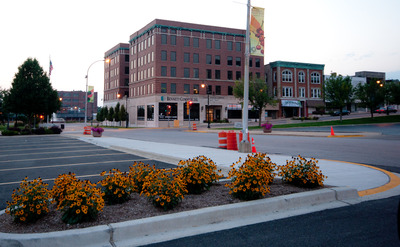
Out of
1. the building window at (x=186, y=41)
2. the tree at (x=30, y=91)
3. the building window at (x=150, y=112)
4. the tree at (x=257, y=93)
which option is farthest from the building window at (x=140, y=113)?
the tree at (x=30, y=91)

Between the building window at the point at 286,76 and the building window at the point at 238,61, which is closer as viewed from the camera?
the building window at the point at 238,61

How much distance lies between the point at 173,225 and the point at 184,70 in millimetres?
58076

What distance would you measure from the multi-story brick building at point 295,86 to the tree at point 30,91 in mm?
50064

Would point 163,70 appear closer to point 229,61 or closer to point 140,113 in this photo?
point 140,113

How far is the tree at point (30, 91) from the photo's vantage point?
35531 mm

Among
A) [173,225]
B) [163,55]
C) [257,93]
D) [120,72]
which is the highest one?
[163,55]

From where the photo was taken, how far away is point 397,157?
1173 cm

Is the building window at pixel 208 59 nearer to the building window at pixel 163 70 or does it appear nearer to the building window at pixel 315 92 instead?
the building window at pixel 163 70

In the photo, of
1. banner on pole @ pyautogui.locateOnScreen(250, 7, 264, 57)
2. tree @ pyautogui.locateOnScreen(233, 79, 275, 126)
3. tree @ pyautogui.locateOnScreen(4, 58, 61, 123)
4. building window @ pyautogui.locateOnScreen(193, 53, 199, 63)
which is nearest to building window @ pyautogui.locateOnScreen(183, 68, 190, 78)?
building window @ pyautogui.locateOnScreen(193, 53, 199, 63)

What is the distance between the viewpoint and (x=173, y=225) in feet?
14.4

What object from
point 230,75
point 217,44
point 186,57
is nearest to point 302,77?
point 230,75

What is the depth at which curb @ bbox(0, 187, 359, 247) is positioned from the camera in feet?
12.5

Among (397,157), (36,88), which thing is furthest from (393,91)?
(36,88)

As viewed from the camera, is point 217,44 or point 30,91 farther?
point 217,44
